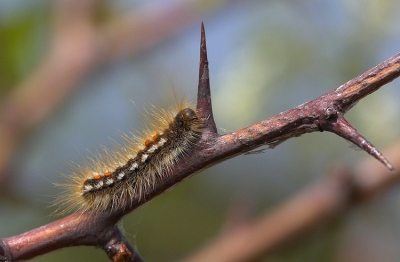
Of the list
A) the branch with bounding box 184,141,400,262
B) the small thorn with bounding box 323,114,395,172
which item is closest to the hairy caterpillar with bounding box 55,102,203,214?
the small thorn with bounding box 323,114,395,172

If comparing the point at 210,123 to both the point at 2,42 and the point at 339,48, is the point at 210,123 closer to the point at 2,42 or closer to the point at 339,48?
the point at 339,48

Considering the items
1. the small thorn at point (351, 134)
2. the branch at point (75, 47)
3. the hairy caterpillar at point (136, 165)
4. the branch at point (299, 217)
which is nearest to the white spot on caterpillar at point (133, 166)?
the hairy caterpillar at point (136, 165)

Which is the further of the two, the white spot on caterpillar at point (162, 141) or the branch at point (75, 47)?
the branch at point (75, 47)

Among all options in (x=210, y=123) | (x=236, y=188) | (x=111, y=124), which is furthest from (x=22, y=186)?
(x=210, y=123)

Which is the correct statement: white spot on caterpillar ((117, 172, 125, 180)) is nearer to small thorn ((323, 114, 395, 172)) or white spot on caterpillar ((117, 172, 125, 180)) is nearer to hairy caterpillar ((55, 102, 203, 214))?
hairy caterpillar ((55, 102, 203, 214))

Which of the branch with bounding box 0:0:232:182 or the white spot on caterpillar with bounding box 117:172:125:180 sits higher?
the branch with bounding box 0:0:232:182

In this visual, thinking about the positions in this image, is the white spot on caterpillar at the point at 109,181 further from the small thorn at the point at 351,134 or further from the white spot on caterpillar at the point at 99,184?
the small thorn at the point at 351,134
